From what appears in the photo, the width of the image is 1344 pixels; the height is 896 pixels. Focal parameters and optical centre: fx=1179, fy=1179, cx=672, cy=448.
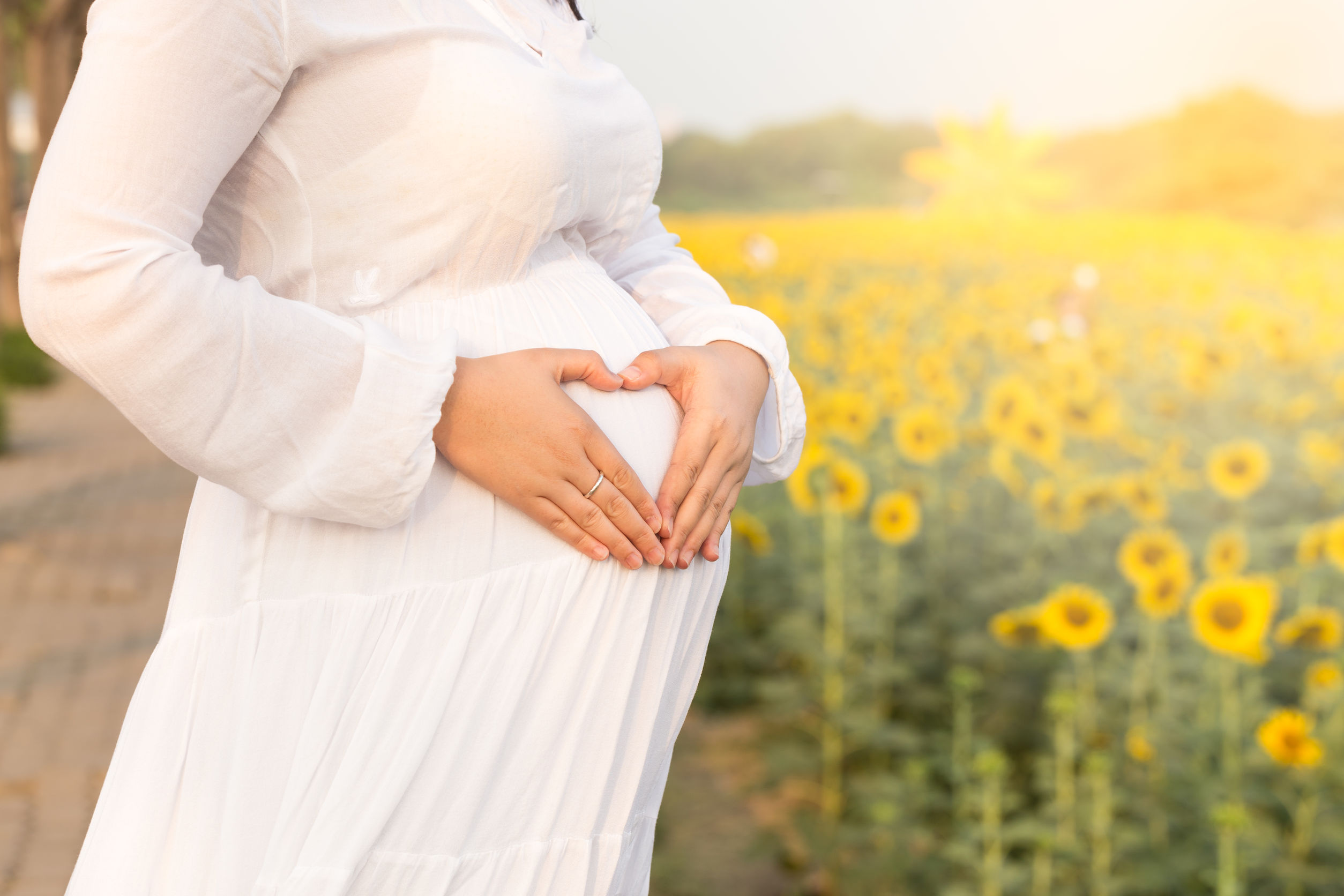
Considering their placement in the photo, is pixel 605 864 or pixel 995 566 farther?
pixel 995 566

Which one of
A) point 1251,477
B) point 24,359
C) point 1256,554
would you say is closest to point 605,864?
point 1251,477

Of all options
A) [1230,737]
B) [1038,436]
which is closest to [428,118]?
[1230,737]

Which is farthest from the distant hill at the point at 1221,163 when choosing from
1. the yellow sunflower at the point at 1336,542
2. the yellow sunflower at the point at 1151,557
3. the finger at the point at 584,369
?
the finger at the point at 584,369

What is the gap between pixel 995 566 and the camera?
365cm

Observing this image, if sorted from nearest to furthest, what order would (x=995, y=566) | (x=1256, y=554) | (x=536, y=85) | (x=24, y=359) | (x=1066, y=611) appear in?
(x=536, y=85)
(x=1066, y=611)
(x=1256, y=554)
(x=995, y=566)
(x=24, y=359)

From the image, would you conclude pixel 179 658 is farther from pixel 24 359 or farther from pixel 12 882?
pixel 24 359

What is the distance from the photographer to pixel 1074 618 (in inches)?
99.3

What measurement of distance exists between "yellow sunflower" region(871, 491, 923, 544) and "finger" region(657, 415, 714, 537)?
200 centimetres

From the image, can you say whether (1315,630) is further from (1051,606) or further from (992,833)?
(992,833)

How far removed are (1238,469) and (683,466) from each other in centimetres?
245

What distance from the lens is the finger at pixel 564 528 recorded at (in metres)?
0.97

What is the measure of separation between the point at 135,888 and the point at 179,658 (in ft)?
0.57

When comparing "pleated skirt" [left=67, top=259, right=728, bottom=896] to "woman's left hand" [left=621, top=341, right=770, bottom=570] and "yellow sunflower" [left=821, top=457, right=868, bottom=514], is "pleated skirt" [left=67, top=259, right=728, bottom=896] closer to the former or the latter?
"woman's left hand" [left=621, top=341, right=770, bottom=570]

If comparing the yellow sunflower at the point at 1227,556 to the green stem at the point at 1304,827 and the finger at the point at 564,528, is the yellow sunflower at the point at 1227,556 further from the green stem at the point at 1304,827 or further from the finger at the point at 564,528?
the finger at the point at 564,528
